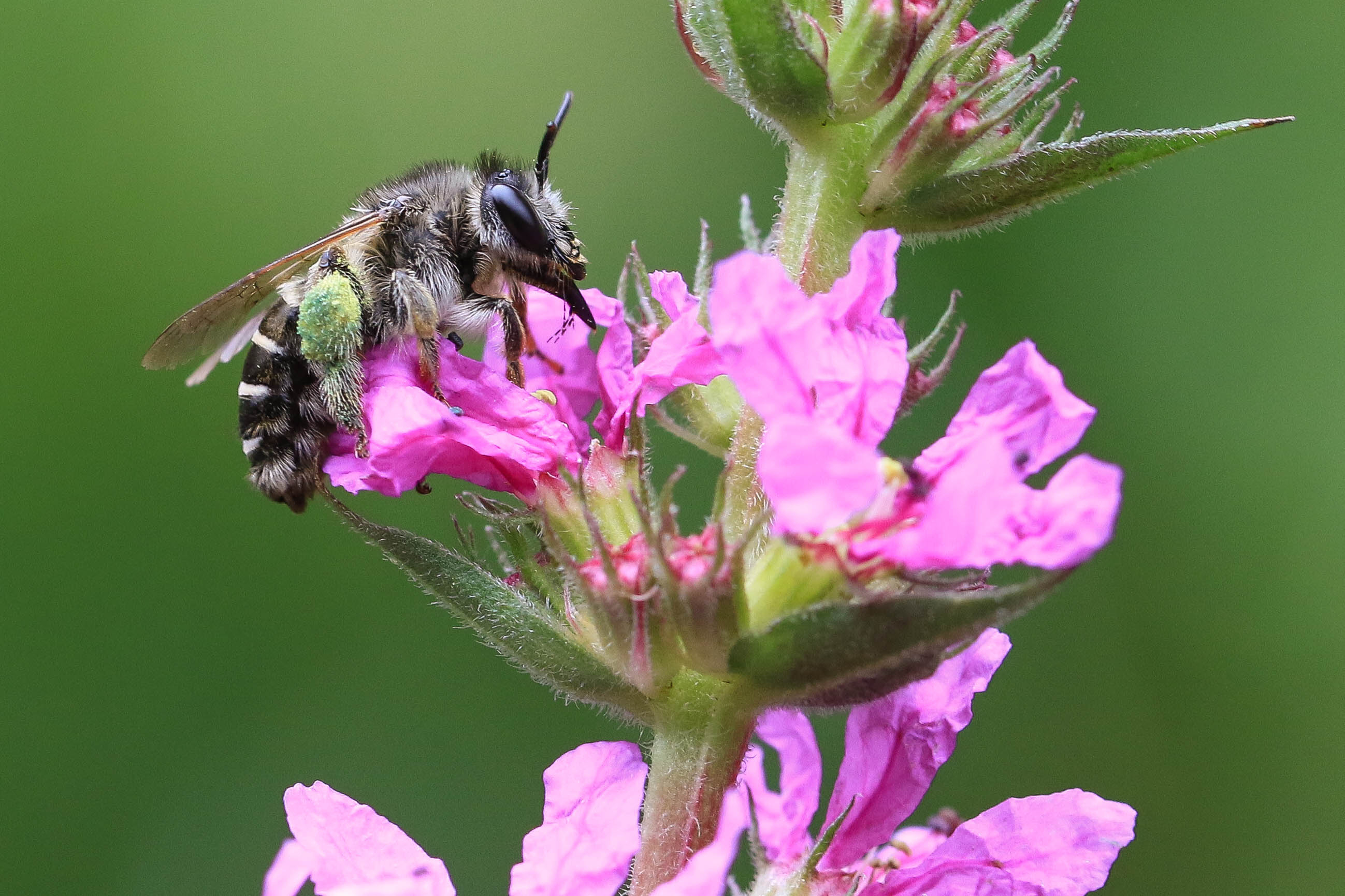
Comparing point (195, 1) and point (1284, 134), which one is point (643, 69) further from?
point (1284, 134)

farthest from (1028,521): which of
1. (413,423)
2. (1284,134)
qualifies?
(1284,134)

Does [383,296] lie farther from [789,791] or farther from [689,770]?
[789,791]

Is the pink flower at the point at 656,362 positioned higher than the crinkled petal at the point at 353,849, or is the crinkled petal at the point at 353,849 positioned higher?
the pink flower at the point at 656,362

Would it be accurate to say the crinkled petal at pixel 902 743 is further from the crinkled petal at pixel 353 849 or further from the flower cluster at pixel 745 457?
the crinkled petal at pixel 353 849

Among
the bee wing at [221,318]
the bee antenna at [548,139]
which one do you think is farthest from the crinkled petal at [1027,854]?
the bee wing at [221,318]

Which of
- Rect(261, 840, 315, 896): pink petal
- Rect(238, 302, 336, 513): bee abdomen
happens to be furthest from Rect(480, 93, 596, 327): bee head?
Answer: Rect(261, 840, 315, 896): pink petal
